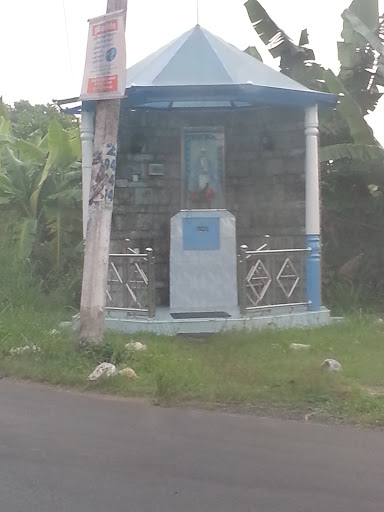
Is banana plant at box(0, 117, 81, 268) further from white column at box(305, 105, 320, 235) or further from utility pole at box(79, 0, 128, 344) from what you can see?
utility pole at box(79, 0, 128, 344)

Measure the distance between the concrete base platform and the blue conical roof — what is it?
2.90 metres

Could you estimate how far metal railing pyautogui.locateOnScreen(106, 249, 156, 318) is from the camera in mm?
9609

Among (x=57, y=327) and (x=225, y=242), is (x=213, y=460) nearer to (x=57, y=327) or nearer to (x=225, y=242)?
(x=57, y=327)

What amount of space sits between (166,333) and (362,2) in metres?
7.11

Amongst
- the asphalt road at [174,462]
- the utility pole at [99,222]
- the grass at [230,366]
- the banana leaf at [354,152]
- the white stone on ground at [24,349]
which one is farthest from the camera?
the banana leaf at [354,152]

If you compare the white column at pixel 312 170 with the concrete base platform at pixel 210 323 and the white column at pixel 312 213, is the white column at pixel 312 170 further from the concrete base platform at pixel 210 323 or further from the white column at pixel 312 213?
the concrete base platform at pixel 210 323

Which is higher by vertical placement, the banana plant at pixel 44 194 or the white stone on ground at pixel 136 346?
the banana plant at pixel 44 194

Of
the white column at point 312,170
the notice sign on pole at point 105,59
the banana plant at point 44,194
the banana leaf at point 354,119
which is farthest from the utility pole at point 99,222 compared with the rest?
the banana leaf at point 354,119

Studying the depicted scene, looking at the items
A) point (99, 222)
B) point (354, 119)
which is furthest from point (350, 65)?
point (99, 222)

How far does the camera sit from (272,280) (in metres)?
10.1

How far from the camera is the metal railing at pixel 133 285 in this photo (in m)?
9.61

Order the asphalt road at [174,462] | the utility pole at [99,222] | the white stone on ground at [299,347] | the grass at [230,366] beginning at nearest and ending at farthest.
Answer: the asphalt road at [174,462]
the grass at [230,366]
the utility pole at [99,222]
the white stone on ground at [299,347]

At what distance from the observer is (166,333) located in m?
9.52

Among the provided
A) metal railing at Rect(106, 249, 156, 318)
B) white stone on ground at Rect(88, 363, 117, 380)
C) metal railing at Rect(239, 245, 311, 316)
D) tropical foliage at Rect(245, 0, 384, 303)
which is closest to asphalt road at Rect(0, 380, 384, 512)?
white stone on ground at Rect(88, 363, 117, 380)
